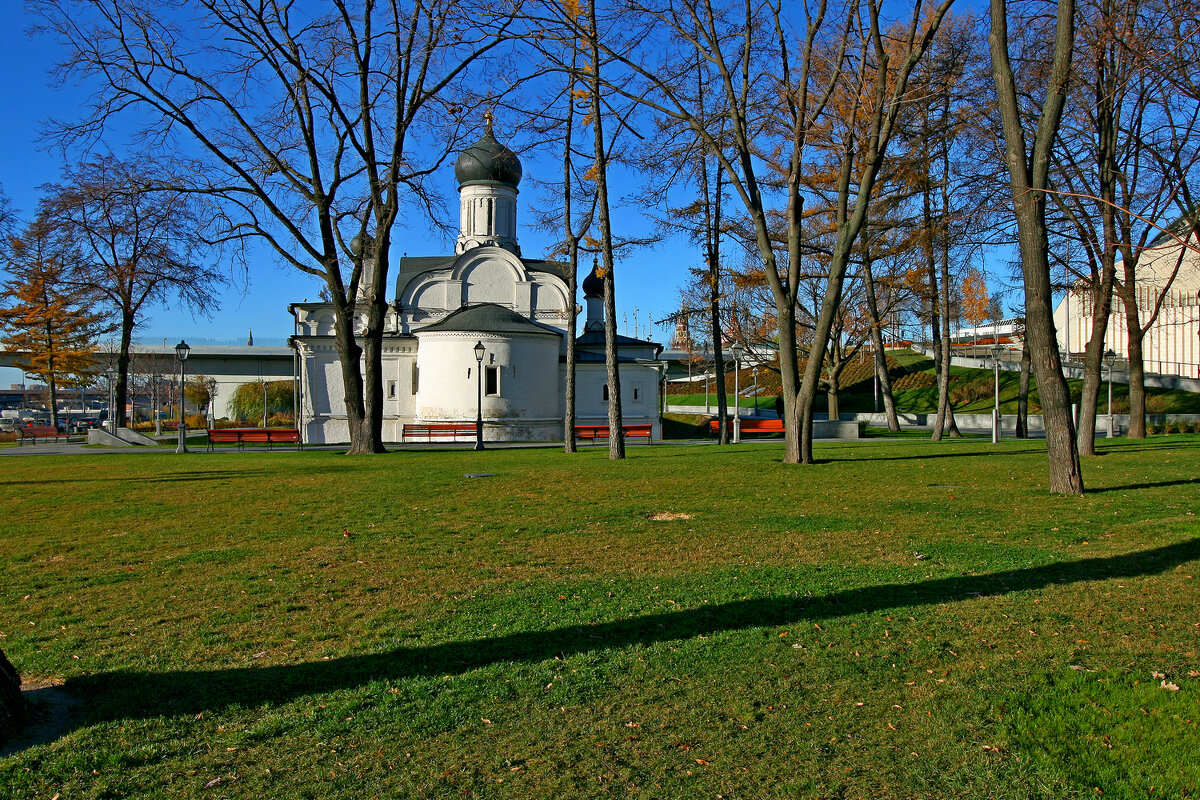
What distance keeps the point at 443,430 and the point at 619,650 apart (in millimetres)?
31096

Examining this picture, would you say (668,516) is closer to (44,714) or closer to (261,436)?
(44,714)

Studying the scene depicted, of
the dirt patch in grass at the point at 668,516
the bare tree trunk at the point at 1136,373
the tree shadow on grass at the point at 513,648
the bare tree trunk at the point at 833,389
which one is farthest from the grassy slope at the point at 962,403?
the tree shadow on grass at the point at 513,648

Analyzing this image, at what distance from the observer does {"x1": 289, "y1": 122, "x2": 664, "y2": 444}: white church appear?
121 feet

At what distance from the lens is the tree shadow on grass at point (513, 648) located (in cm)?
426

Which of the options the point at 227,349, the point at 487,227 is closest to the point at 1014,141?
the point at 487,227

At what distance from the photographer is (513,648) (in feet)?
16.3

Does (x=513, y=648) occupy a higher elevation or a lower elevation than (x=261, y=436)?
lower

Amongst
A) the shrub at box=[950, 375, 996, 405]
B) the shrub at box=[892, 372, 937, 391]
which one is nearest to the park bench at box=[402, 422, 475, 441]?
the shrub at box=[950, 375, 996, 405]

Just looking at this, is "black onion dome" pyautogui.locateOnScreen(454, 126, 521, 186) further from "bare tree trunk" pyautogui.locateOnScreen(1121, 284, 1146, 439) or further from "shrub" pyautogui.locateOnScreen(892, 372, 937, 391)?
"shrub" pyautogui.locateOnScreen(892, 372, 937, 391)

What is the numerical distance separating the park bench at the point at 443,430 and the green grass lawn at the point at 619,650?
23634mm

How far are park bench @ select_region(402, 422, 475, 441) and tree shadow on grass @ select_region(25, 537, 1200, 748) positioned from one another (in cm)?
2843

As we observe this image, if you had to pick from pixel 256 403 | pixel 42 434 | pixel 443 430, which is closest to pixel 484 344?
pixel 443 430

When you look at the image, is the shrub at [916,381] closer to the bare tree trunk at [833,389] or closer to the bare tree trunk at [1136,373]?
the bare tree trunk at [833,389]

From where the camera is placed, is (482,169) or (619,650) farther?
(482,169)
